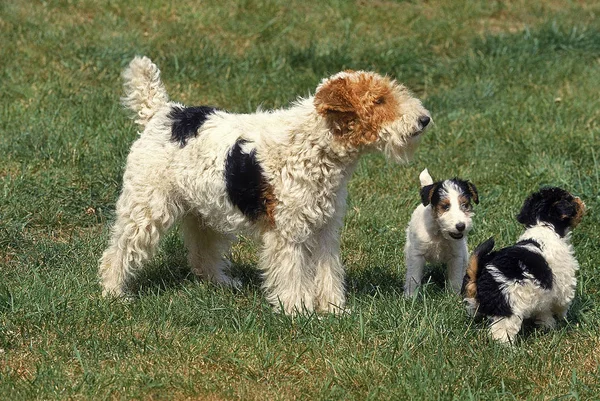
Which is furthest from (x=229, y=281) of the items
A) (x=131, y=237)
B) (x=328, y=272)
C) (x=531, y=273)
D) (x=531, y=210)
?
(x=531, y=273)

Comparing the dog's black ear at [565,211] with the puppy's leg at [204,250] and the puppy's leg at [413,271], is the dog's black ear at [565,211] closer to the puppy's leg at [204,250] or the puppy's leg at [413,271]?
the puppy's leg at [413,271]

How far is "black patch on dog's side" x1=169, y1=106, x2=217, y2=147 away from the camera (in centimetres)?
655

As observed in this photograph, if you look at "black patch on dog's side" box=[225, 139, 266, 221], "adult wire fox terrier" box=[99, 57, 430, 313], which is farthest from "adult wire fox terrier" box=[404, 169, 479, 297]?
"black patch on dog's side" box=[225, 139, 266, 221]

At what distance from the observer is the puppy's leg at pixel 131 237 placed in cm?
662

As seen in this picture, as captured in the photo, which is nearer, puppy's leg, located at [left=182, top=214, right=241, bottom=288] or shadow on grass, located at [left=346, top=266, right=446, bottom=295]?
shadow on grass, located at [left=346, top=266, right=446, bottom=295]

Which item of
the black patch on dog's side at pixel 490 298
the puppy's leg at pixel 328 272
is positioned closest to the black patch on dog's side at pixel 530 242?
the black patch on dog's side at pixel 490 298

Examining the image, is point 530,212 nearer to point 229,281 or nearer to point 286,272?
point 286,272

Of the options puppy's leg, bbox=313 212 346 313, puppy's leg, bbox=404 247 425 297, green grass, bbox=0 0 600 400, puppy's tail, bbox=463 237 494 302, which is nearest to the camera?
green grass, bbox=0 0 600 400

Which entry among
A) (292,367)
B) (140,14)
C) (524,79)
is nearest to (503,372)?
(292,367)

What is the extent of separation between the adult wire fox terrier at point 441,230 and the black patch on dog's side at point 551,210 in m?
0.41

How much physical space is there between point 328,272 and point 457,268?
42.2 inches

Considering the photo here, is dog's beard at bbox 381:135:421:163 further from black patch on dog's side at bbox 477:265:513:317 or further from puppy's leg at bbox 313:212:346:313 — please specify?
black patch on dog's side at bbox 477:265:513:317

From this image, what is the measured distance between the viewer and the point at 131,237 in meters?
6.71

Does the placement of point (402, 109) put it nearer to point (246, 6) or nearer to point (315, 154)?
point (315, 154)
